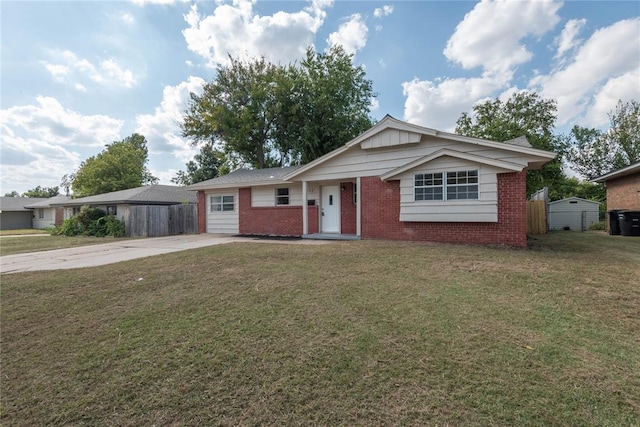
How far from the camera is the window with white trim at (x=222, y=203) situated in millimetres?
15753

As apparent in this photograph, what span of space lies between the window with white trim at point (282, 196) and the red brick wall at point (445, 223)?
4.27 metres

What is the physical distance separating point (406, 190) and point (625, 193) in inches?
541

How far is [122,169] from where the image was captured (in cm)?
3294

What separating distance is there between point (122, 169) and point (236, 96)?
18.1m

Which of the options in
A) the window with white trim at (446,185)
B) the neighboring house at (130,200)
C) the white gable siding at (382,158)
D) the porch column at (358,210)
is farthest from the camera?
the neighboring house at (130,200)

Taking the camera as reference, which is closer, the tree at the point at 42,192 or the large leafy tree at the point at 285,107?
the large leafy tree at the point at 285,107

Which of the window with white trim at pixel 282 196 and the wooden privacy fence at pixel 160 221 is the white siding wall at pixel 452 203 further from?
the wooden privacy fence at pixel 160 221

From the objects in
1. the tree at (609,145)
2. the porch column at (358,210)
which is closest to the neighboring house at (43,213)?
the porch column at (358,210)

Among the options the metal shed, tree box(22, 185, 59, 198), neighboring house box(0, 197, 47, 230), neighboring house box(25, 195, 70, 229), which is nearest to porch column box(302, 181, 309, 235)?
the metal shed

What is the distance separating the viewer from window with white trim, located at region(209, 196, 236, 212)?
620 inches

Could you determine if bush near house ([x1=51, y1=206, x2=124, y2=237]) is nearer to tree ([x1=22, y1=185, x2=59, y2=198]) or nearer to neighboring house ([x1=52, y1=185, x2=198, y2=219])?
neighboring house ([x1=52, y1=185, x2=198, y2=219])

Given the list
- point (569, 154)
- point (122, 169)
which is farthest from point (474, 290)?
point (122, 169)

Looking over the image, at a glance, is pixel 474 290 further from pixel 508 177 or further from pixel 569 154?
pixel 569 154

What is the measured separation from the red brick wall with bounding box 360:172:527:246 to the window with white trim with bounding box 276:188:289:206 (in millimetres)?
4270
